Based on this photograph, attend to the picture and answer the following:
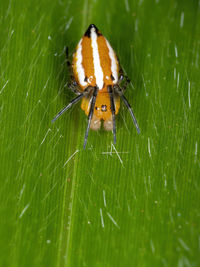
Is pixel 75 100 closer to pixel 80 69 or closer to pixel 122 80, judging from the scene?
pixel 80 69

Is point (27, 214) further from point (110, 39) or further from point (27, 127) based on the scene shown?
point (110, 39)

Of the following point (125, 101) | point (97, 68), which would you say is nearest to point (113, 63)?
point (97, 68)

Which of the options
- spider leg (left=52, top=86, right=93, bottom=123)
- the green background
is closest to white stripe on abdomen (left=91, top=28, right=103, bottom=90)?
spider leg (left=52, top=86, right=93, bottom=123)

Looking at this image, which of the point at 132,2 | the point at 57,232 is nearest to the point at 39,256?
the point at 57,232

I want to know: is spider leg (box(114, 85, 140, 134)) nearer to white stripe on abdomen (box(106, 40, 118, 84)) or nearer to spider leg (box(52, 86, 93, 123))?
white stripe on abdomen (box(106, 40, 118, 84))

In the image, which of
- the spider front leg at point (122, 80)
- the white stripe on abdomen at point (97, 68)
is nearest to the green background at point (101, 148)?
the spider front leg at point (122, 80)

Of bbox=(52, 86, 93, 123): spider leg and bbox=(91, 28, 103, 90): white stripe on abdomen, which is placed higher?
bbox=(91, 28, 103, 90): white stripe on abdomen

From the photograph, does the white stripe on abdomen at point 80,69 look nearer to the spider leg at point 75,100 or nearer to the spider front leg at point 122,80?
the spider leg at point 75,100

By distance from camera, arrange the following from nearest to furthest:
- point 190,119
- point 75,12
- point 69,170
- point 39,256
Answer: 1. point 39,256
2. point 69,170
3. point 190,119
4. point 75,12
